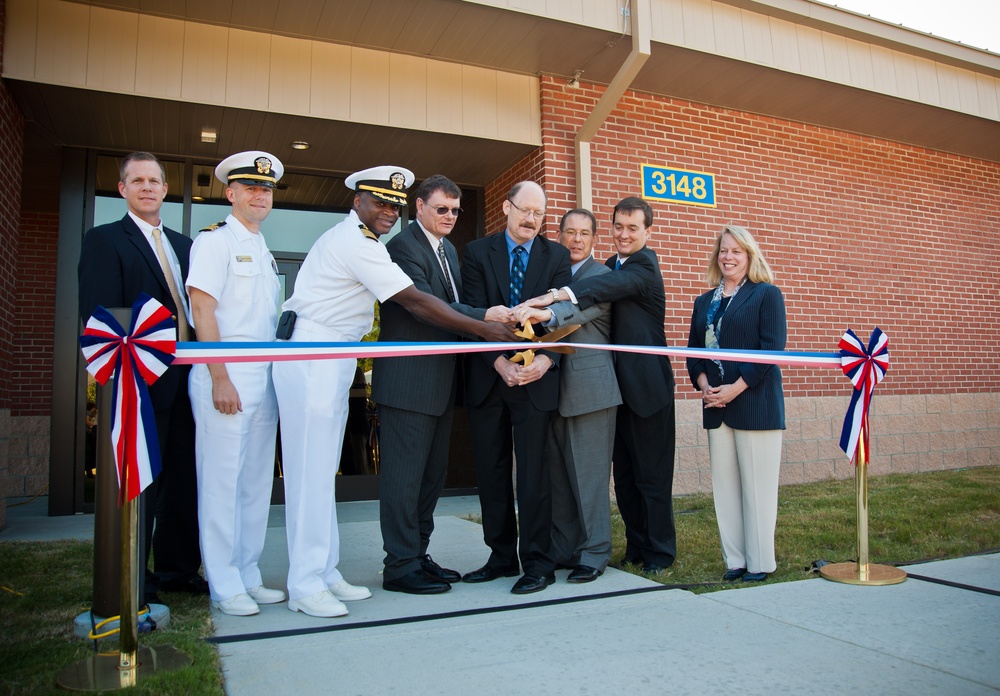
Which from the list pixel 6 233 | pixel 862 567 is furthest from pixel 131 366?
pixel 6 233

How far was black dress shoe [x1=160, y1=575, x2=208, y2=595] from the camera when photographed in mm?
3572

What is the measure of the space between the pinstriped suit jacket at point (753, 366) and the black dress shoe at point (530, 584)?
1.13m

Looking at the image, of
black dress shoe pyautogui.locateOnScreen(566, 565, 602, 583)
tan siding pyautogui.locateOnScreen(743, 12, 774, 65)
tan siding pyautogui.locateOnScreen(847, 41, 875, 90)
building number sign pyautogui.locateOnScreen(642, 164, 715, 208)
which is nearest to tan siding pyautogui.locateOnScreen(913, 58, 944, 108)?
tan siding pyautogui.locateOnScreen(847, 41, 875, 90)

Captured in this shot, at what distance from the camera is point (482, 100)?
6926 millimetres

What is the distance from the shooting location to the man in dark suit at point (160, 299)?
3.26 m

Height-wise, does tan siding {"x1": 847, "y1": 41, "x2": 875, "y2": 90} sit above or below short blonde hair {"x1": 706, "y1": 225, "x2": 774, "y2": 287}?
above

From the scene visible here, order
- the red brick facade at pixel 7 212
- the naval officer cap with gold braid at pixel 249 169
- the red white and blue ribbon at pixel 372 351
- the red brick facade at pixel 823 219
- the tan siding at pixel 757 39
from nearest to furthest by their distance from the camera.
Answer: the red white and blue ribbon at pixel 372 351 < the naval officer cap with gold braid at pixel 249 169 < the red brick facade at pixel 7 212 < the tan siding at pixel 757 39 < the red brick facade at pixel 823 219

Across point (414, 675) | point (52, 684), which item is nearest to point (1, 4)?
point (52, 684)

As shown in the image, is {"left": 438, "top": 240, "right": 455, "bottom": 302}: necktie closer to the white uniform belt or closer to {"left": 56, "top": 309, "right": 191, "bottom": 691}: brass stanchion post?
the white uniform belt

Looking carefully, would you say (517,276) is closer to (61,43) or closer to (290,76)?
(290,76)

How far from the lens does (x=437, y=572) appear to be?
12.4 feet

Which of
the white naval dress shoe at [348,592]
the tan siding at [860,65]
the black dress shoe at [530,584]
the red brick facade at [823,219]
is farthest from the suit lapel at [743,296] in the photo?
the tan siding at [860,65]

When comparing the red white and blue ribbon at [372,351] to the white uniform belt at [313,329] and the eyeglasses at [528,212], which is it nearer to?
the white uniform belt at [313,329]

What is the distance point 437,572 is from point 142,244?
2034 millimetres
